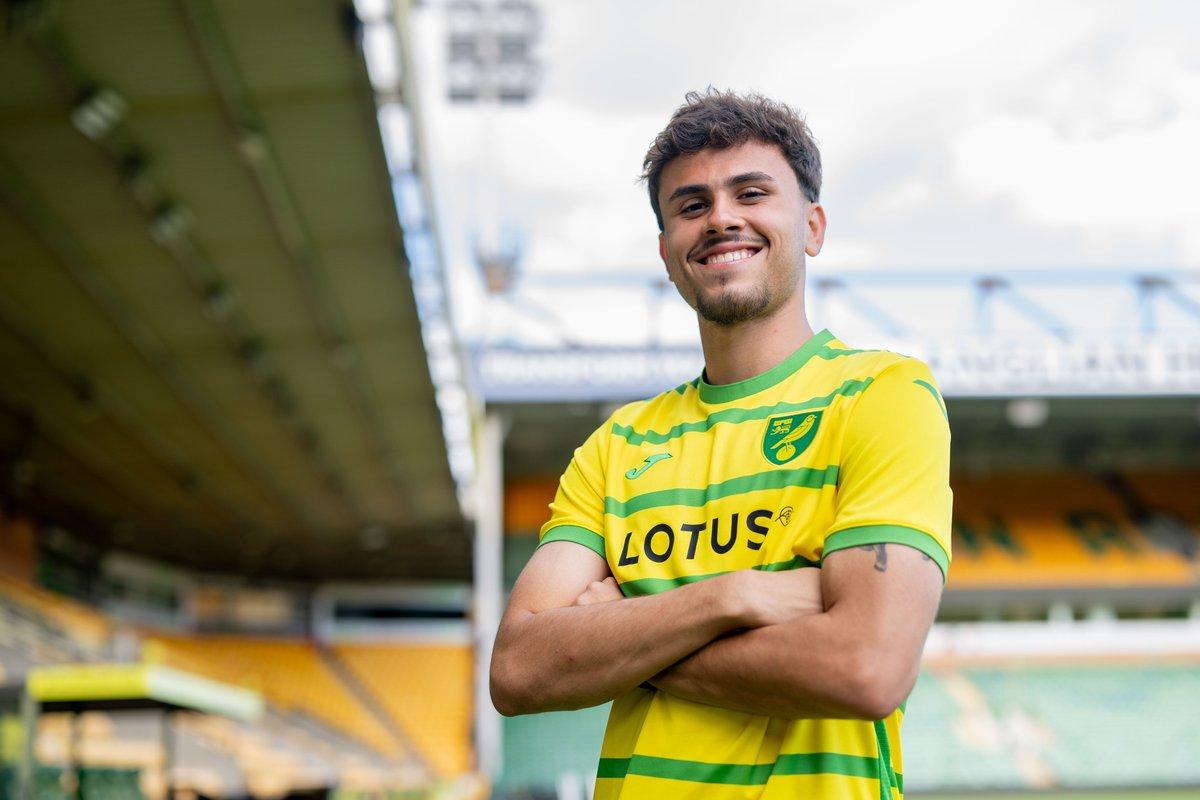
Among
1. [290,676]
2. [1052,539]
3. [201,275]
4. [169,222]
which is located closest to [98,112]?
[169,222]

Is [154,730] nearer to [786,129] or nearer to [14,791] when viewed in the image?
[14,791]

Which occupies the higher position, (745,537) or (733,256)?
(733,256)

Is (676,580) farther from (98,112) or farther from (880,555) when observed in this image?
(98,112)

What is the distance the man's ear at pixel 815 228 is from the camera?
2.03m

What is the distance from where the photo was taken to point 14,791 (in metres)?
6.79

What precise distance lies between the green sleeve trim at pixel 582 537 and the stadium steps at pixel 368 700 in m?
26.3

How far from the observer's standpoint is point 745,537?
1.79 metres

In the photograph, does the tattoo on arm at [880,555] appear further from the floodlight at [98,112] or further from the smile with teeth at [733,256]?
the floodlight at [98,112]

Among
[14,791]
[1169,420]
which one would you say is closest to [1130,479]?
[1169,420]

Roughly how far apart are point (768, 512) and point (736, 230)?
0.41 m

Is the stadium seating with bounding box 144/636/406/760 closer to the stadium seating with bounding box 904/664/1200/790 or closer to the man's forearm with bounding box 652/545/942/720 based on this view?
the stadium seating with bounding box 904/664/1200/790

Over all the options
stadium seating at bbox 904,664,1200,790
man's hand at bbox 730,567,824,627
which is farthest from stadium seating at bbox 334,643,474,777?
man's hand at bbox 730,567,824,627

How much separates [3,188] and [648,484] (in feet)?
34.5

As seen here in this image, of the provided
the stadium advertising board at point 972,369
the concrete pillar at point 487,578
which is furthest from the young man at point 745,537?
the stadium advertising board at point 972,369
